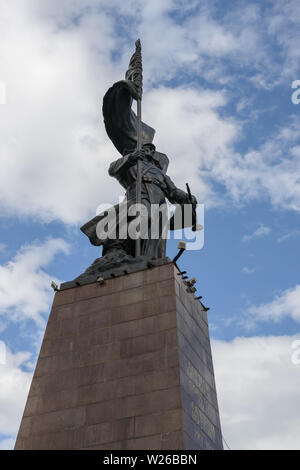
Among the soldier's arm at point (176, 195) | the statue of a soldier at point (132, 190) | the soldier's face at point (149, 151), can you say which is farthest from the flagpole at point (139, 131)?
the soldier's arm at point (176, 195)

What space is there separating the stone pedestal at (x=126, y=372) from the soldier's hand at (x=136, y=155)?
5.68m

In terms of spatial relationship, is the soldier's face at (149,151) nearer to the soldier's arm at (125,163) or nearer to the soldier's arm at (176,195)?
the soldier's arm at (125,163)

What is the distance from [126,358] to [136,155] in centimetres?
853

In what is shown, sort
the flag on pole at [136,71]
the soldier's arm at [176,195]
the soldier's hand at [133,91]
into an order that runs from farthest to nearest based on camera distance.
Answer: the flag on pole at [136,71] → the soldier's hand at [133,91] → the soldier's arm at [176,195]

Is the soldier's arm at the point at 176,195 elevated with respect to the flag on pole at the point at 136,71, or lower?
lower

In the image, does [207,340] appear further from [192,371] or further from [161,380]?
[161,380]

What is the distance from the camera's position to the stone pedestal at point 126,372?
42.2ft

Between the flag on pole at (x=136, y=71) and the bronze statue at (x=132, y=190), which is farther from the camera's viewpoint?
the flag on pole at (x=136, y=71)

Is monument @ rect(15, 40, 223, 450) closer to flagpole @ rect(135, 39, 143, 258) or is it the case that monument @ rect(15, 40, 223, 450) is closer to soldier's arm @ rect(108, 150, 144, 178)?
flagpole @ rect(135, 39, 143, 258)

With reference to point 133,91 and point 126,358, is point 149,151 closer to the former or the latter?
point 133,91

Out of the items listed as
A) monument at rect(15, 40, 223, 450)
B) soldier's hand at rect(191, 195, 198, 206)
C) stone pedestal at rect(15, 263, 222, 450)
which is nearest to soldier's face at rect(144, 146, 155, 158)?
soldier's hand at rect(191, 195, 198, 206)

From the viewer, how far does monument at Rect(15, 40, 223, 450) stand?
12961mm

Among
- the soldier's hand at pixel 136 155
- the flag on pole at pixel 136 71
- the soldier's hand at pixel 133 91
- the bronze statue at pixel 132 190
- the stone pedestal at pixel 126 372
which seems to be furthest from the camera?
the flag on pole at pixel 136 71

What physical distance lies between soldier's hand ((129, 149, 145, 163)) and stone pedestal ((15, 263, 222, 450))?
568 cm
